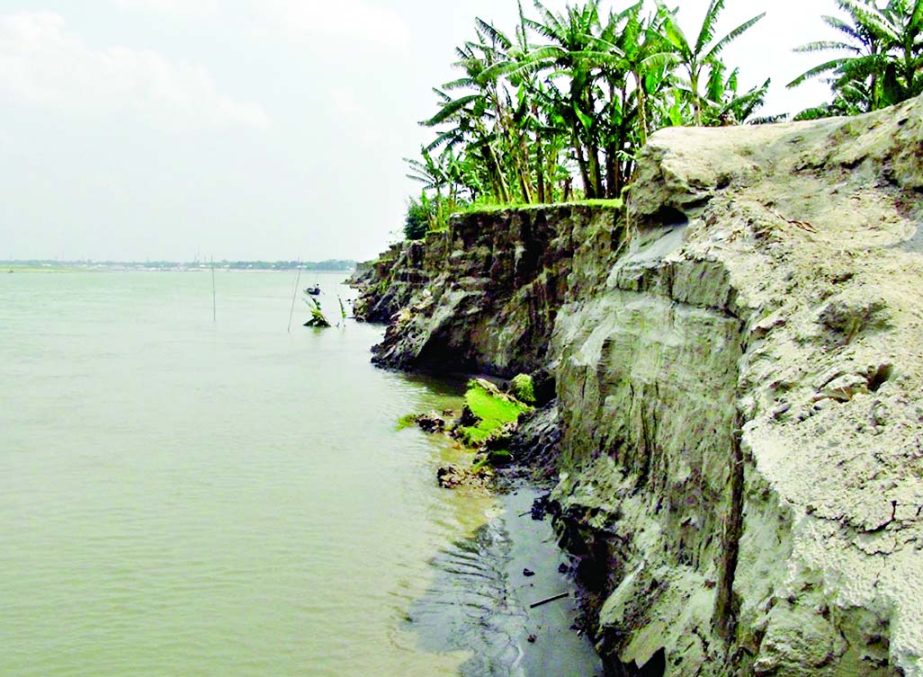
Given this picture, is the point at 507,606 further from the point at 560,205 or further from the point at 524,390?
the point at 560,205

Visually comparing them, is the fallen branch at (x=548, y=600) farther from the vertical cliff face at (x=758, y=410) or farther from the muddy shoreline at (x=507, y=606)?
the vertical cliff face at (x=758, y=410)

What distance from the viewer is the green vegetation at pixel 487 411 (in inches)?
842

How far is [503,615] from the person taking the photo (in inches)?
443

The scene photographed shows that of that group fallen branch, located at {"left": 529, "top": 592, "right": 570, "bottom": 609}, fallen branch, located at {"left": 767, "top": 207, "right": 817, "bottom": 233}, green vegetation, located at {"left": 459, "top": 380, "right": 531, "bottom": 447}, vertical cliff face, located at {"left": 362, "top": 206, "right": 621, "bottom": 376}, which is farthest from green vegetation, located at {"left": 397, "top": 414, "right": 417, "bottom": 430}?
fallen branch, located at {"left": 767, "top": 207, "right": 817, "bottom": 233}

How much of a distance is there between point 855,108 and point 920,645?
3670 cm

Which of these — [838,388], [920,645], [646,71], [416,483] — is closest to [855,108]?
[646,71]

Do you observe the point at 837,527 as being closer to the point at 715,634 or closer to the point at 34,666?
the point at 715,634

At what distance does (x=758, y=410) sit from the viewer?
252 inches

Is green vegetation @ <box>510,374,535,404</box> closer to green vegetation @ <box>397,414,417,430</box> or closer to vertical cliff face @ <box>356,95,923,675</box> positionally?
green vegetation @ <box>397,414,417,430</box>

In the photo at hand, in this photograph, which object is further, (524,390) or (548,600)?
(524,390)

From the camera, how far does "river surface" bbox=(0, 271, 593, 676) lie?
10.3 m

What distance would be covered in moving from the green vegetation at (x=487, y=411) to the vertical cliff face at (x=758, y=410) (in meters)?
7.49

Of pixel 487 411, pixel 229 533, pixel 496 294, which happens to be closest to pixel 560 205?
pixel 496 294

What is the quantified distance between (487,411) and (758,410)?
16127 mm
